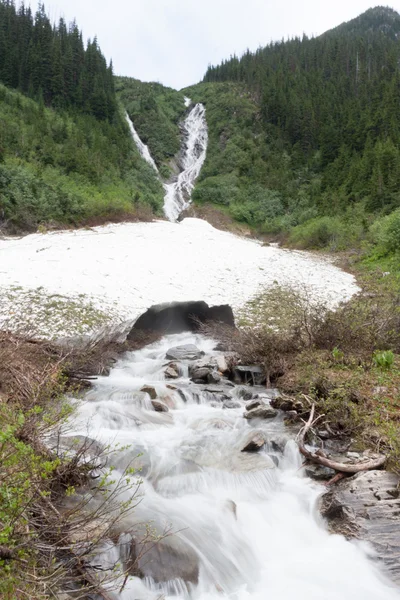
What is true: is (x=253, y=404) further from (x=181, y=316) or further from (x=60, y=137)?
(x=60, y=137)

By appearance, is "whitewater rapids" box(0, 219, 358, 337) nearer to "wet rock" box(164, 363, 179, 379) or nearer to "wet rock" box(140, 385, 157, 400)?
"wet rock" box(164, 363, 179, 379)

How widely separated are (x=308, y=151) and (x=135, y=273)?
4019 cm

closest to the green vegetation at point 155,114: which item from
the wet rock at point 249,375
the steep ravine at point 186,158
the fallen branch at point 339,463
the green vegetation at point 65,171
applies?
the steep ravine at point 186,158

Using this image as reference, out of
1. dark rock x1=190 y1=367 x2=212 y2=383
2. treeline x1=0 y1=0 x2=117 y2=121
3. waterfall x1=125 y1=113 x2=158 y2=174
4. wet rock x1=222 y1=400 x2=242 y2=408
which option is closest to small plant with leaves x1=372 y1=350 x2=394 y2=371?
wet rock x1=222 y1=400 x2=242 y2=408

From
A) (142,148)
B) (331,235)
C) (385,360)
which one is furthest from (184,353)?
(142,148)

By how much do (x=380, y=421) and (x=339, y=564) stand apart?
7.59 feet

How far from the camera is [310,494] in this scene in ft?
16.5

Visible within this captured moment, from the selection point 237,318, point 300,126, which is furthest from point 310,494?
point 300,126

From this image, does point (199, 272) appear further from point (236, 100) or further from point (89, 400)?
point (236, 100)

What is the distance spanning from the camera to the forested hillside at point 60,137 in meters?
24.4

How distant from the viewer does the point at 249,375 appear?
8.72 metres

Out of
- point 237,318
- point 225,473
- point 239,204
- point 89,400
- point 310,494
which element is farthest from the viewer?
point 239,204

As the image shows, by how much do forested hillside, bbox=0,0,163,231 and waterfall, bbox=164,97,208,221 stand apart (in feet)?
6.31

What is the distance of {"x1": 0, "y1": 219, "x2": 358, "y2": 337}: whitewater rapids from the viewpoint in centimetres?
1040
